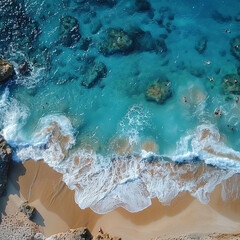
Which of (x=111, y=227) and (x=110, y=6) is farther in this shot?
(x=110, y=6)

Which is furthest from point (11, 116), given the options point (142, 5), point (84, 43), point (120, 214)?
point (142, 5)

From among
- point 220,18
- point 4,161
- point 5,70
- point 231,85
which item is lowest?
point 4,161

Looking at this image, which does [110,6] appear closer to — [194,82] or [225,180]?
[194,82]

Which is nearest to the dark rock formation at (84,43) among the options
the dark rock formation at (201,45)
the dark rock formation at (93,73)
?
the dark rock formation at (93,73)

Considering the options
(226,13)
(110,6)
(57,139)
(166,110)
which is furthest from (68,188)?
(226,13)

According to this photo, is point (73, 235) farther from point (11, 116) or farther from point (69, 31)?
point (69, 31)

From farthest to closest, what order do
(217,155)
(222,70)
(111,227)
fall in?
(222,70) → (217,155) → (111,227)

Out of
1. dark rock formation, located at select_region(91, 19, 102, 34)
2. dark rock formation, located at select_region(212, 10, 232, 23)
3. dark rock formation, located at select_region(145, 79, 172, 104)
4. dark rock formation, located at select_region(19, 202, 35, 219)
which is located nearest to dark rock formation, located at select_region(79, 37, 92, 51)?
dark rock formation, located at select_region(91, 19, 102, 34)

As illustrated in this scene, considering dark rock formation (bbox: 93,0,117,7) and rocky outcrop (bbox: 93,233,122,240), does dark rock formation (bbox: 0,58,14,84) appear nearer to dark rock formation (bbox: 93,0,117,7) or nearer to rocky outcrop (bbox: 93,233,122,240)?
dark rock formation (bbox: 93,0,117,7)
